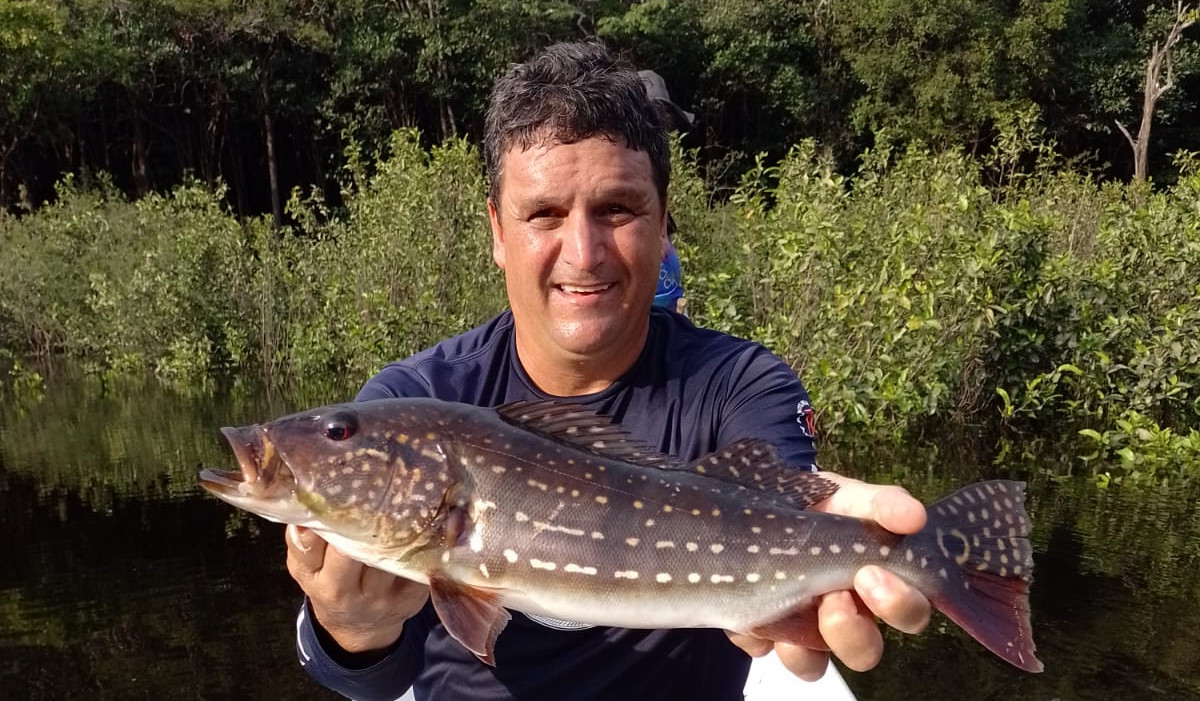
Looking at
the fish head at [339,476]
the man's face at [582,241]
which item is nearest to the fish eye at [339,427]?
the fish head at [339,476]

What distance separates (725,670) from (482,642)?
110 cm

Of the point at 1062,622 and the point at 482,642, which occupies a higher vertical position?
the point at 482,642

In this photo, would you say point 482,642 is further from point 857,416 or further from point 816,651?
point 857,416

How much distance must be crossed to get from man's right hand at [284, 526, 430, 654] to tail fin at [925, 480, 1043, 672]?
1527mm

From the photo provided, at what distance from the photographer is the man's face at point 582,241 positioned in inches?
114

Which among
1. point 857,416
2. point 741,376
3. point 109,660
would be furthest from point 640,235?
point 857,416

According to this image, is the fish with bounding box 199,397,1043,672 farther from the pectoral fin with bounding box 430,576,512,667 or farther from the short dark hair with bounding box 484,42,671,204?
the short dark hair with bounding box 484,42,671,204

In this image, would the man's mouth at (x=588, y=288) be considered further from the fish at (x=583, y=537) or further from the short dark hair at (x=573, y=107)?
the fish at (x=583, y=537)

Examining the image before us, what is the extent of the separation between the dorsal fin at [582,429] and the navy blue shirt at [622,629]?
378 millimetres

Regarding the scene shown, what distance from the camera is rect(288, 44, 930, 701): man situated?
2.88 meters

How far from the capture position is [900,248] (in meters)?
9.44

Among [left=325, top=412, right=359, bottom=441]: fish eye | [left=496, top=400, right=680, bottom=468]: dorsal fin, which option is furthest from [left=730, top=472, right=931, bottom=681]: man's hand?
[left=325, top=412, right=359, bottom=441]: fish eye

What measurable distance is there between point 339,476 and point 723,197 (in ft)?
74.5

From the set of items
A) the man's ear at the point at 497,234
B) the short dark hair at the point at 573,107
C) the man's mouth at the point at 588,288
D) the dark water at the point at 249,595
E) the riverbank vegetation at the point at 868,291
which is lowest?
the dark water at the point at 249,595
